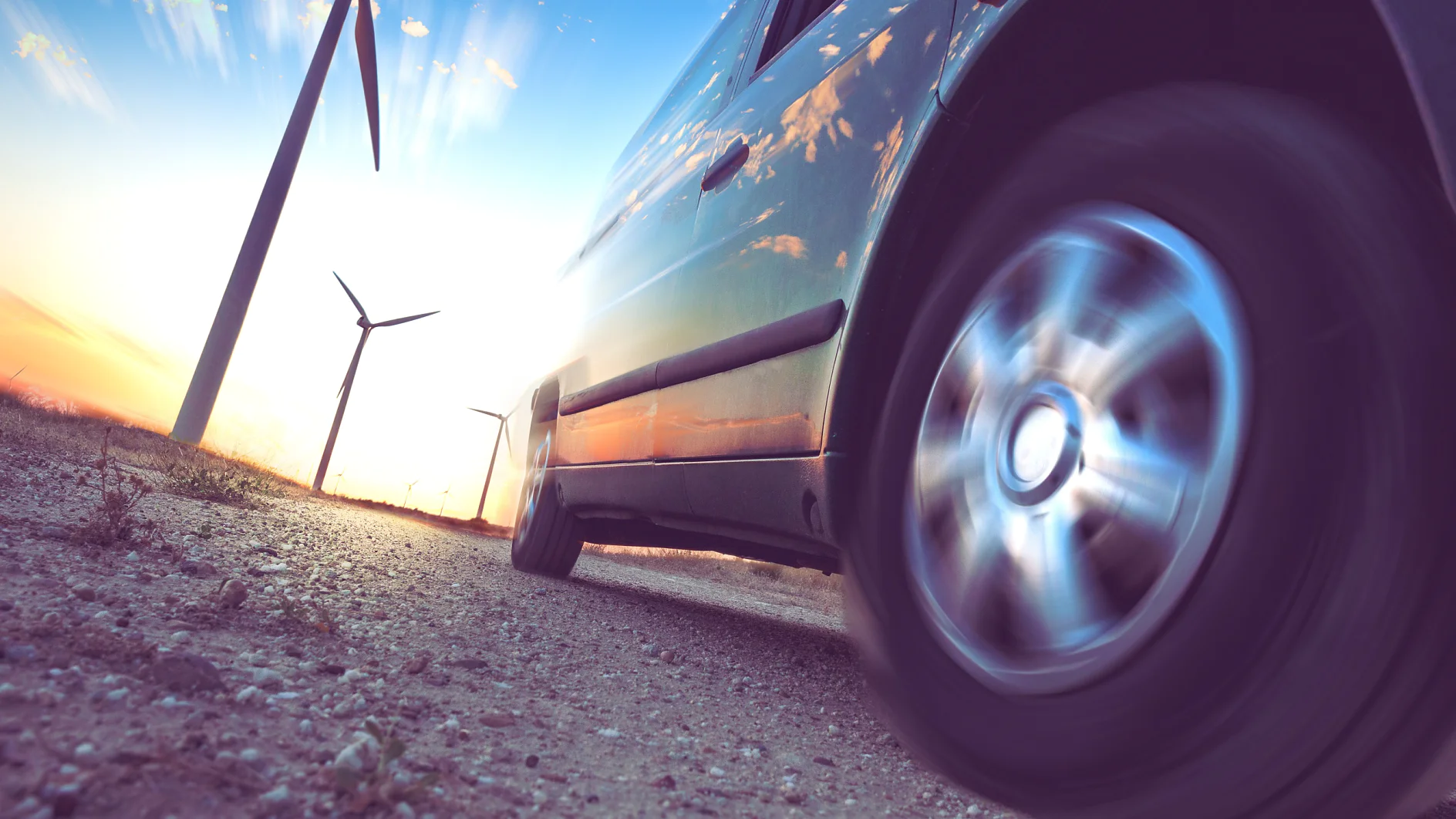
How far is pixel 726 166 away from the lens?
8.11 feet

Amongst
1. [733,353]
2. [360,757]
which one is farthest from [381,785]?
[733,353]

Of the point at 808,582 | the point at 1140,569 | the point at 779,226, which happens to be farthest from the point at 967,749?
the point at 808,582

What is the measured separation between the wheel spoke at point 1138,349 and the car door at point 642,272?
1.54m

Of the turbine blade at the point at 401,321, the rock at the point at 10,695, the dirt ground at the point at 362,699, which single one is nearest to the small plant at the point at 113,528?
the dirt ground at the point at 362,699

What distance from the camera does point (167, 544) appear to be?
86.2 inches

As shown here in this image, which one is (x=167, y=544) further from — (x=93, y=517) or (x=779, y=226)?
(x=779, y=226)

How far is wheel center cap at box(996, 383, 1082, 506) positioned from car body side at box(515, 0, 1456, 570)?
408 millimetres

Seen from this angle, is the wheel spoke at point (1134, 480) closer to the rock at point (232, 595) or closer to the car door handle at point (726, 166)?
the car door handle at point (726, 166)

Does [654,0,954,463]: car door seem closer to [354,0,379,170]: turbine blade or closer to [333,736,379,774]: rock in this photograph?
[333,736,379,774]: rock

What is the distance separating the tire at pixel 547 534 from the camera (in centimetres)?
391

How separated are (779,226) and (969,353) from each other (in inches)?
29.7

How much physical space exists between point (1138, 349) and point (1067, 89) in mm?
592

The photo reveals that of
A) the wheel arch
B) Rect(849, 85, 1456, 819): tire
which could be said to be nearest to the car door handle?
the wheel arch

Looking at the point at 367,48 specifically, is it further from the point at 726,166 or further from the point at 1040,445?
the point at 1040,445
